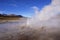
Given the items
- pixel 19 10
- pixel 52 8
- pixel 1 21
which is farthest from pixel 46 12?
pixel 1 21

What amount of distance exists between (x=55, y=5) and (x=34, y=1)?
24 cm

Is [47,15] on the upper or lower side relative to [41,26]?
upper

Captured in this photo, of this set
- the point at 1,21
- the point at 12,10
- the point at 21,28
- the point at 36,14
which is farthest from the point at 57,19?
the point at 1,21

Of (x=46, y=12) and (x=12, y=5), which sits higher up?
(x=12, y=5)

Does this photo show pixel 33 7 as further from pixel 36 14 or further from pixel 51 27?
pixel 51 27

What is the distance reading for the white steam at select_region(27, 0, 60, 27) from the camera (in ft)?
3.34

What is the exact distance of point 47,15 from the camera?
1.03 meters

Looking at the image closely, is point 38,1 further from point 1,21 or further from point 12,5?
point 1,21

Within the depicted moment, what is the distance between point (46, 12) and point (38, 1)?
16 centimetres

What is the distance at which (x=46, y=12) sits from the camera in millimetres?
1029

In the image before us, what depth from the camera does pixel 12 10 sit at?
1.06 metres

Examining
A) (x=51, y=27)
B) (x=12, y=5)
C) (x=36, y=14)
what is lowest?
(x=51, y=27)

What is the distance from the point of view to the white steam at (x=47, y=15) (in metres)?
1.02

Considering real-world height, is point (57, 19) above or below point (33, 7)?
below
